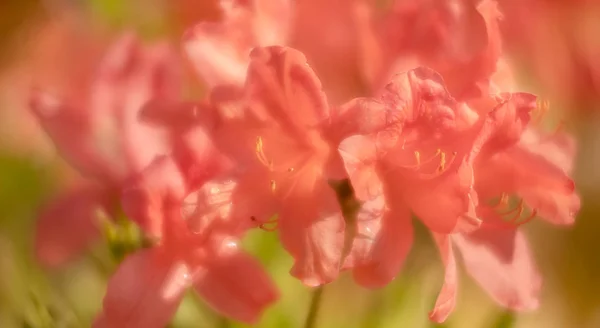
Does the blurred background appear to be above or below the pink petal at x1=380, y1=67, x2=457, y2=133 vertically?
below

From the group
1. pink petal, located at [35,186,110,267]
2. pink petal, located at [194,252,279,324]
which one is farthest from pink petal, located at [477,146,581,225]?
pink petal, located at [35,186,110,267]

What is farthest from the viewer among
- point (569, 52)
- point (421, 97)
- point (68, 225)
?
point (569, 52)

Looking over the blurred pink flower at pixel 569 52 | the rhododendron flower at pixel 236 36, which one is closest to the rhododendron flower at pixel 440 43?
the rhododendron flower at pixel 236 36

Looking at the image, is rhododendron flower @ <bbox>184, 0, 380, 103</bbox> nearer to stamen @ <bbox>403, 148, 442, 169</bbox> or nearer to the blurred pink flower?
stamen @ <bbox>403, 148, 442, 169</bbox>

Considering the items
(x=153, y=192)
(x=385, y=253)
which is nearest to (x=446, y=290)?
(x=385, y=253)

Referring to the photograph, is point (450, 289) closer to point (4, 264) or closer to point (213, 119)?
point (213, 119)

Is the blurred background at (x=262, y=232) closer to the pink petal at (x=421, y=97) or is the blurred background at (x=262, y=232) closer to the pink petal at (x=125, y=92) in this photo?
the pink petal at (x=125, y=92)

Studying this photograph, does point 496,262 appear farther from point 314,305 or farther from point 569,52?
point 569,52
